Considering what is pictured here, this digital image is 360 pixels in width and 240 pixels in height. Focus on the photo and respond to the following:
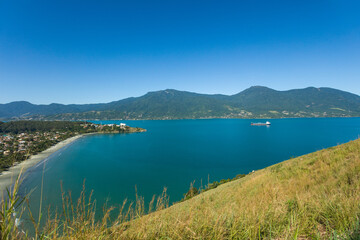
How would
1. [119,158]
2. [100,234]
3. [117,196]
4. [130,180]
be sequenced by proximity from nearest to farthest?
[100,234], [117,196], [130,180], [119,158]

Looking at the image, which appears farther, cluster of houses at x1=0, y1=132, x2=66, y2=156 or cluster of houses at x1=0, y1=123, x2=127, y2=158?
cluster of houses at x1=0, y1=132, x2=66, y2=156

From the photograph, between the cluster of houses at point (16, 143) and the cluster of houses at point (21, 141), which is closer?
the cluster of houses at point (21, 141)

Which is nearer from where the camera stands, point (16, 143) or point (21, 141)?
point (16, 143)

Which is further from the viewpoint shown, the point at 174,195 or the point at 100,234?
the point at 174,195

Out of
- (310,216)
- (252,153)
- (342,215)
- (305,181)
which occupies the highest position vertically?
(342,215)

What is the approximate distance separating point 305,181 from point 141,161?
152 ft

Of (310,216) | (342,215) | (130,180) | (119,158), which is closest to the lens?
(342,215)

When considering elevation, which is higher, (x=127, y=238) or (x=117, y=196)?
(x=127, y=238)

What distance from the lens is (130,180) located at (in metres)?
34.2

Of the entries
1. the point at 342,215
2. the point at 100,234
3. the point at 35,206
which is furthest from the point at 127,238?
the point at 35,206

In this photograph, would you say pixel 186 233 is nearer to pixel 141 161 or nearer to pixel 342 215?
pixel 342 215

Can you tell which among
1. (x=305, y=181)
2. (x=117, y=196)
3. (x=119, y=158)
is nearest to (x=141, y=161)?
(x=119, y=158)

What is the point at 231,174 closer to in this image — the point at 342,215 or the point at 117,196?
the point at 117,196

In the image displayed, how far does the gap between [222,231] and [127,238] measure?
3.65ft
